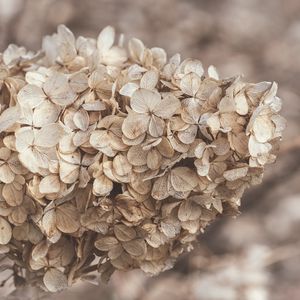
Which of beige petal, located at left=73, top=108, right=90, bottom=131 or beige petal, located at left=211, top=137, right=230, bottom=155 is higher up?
beige petal, located at left=211, top=137, right=230, bottom=155

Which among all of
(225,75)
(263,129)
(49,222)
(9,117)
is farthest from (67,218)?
(225,75)

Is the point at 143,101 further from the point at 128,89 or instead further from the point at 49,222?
the point at 49,222

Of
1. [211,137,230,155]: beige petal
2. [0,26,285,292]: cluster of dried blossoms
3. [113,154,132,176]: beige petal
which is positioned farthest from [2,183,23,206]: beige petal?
[211,137,230,155]: beige petal

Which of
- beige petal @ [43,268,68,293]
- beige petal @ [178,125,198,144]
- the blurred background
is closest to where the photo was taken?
beige petal @ [178,125,198,144]

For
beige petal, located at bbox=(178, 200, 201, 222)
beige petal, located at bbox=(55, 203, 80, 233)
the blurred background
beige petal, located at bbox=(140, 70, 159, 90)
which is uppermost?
beige petal, located at bbox=(140, 70, 159, 90)

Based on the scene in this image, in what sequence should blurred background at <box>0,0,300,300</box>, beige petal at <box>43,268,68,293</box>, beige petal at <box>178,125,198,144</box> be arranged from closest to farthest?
beige petal at <box>178,125,198,144</box>
beige petal at <box>43,268,68,293</box>
blurred background at <box>0,0,300,300</box>

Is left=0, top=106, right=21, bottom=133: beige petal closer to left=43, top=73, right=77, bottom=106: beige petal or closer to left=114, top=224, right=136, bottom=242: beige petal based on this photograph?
left=43, top=73, right=77, bottom=106: beige petal

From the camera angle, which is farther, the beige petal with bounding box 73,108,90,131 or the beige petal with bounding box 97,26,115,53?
the beige petal with bounding box 97,26,115,53

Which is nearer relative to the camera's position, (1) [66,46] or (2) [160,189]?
(2) [160,189]
